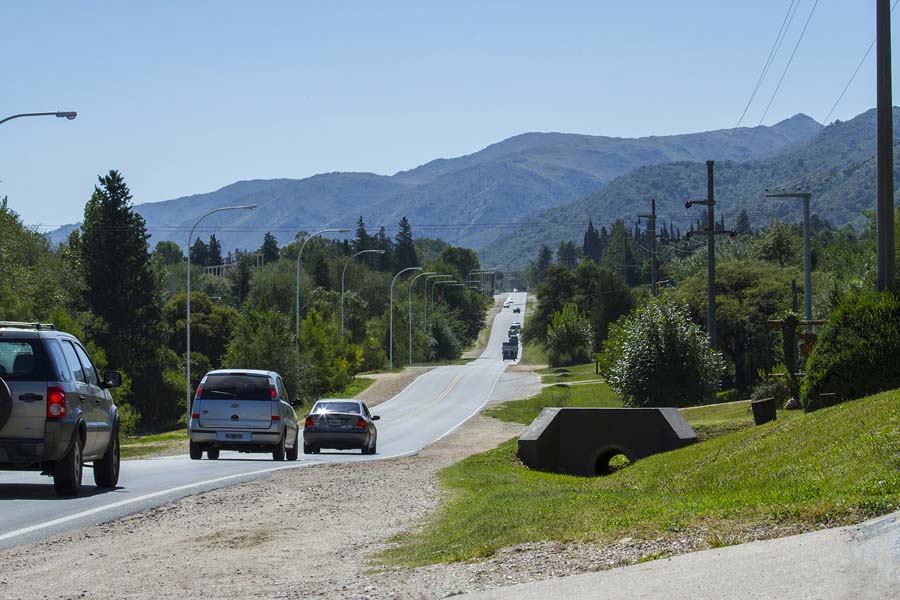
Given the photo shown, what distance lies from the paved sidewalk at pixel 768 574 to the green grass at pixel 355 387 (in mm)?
71531

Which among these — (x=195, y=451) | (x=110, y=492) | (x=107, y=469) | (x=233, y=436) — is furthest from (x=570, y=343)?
(x=110, y=492)

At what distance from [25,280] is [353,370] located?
26.9 metres

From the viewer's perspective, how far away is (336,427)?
34.7 m

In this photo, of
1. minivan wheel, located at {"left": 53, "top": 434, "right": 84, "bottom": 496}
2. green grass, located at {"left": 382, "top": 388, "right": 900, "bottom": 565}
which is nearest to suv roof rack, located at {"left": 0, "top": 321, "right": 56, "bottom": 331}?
minivan wheel, located at {"left": 53, "top": 434, "right": 84, "bottom": 496}

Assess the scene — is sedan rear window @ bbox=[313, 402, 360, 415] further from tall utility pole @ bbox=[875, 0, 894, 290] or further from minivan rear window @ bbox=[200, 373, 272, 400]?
tall utility pole @ bbox=[875, 0, 894, 290]

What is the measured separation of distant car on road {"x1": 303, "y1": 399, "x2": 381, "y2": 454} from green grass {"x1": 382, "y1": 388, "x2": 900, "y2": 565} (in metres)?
12.0

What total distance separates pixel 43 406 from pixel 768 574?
993 centimetres

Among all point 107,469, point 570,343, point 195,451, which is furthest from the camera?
point 570,343

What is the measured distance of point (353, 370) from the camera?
96.9 meters

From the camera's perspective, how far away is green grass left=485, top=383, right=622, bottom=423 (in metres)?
68.8

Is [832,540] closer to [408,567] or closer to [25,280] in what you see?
[408,567]

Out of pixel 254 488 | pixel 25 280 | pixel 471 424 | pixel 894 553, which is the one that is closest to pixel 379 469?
pixel 254 488

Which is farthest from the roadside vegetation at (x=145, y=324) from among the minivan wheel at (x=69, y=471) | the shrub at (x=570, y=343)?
the minivan wheel at (x=69, y=471)

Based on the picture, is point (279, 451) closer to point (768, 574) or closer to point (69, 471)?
point (69, 471)
